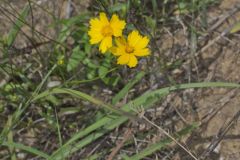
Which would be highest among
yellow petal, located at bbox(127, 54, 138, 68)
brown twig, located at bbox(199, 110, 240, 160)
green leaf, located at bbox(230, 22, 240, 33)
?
green leaf, located at bbox(230, 22, 240, 33)

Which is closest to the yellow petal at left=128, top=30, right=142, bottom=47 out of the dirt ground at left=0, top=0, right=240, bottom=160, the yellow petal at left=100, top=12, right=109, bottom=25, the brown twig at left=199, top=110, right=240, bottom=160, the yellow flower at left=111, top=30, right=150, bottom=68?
the yellow flower at left=111, top=30, right=150, bottom=68

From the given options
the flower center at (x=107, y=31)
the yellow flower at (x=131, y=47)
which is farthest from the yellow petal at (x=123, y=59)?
the flower center at (x=107, y=31)

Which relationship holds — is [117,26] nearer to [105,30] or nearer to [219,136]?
[105,30]

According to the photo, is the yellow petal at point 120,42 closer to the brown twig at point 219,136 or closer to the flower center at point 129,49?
the flower center at point 129,49

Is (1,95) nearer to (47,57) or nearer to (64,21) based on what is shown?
(47,57)

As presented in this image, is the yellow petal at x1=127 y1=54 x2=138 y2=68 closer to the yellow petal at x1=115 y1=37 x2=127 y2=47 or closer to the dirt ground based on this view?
the yellow petal at x1=115 y1=37 x2=127 y2=47
